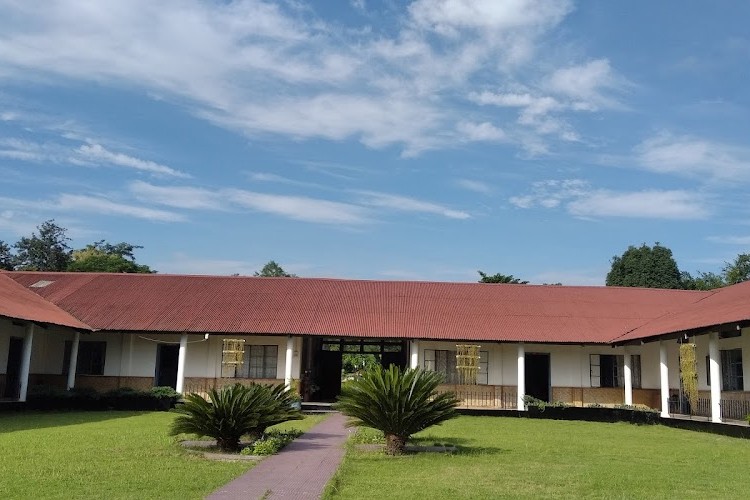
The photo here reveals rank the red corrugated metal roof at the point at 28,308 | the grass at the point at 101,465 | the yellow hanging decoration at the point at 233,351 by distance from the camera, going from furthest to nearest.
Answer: the yellow hanging decoration at the point at 233,351 → the red corrugated metal roof at the point at 28,308 → the grass at the point at 101,465

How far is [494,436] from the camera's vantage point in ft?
51.5

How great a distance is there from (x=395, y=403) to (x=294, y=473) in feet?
8.56

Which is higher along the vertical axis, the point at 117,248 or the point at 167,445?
the point at 117,248

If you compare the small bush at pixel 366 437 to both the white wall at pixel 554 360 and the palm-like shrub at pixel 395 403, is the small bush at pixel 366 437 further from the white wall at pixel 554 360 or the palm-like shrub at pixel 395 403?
the white wall at pixel 554 360

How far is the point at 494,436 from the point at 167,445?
695cm

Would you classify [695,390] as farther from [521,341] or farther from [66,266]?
[66,266]

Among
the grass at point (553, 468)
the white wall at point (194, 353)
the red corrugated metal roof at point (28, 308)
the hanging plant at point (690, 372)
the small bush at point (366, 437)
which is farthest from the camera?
the white wall at point (194, 353)

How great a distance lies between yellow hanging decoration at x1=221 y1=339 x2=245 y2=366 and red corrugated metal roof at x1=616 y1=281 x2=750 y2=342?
1207cm

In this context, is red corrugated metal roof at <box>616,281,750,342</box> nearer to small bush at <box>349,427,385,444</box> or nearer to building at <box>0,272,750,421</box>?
building at <box>0,272,750,421</box>

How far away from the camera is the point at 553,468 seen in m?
10.8

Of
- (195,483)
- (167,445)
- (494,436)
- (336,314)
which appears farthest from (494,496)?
(336,314)

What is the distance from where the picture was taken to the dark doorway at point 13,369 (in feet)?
70.9

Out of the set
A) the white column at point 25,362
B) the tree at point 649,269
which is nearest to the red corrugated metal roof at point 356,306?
the white column at point 25,362

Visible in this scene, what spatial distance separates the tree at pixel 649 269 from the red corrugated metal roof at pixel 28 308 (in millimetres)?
32754
